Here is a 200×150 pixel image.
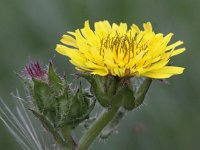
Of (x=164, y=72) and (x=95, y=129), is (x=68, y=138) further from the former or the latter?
(x=164, y=72)

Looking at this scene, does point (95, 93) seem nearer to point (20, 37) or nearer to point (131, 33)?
point (131, 33)

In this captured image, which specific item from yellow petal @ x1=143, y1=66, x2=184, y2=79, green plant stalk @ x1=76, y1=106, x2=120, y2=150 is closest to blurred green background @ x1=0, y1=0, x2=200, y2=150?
green plant stalk @ x1=76, y1=106, x2=120, y2=150

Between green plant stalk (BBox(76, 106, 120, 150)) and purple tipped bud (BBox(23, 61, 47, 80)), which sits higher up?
purple tipped bud (BBox(23, 61, 47, 80))

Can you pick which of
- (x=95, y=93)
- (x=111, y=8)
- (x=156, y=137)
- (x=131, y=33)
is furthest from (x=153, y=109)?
(x=95, y=93)

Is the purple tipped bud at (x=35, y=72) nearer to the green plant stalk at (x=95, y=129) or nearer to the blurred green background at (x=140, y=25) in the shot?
the green plant stalk at (x=95, y=129)

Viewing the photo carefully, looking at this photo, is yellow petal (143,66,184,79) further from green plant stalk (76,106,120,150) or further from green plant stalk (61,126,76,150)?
green plant stalk (61,126,76,150)

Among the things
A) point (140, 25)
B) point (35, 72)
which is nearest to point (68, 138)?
point (35, 72)
